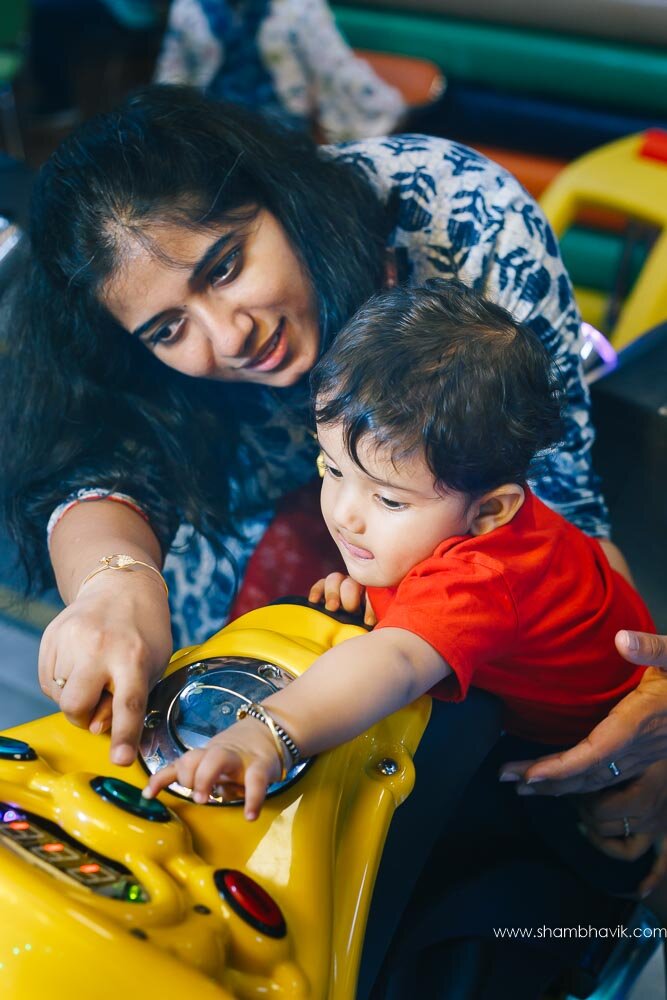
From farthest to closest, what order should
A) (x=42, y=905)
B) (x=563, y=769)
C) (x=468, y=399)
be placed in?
(x=563, y=769)
(x=468, y=399)
(x=42, y=905)

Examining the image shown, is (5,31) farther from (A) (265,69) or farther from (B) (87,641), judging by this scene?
(B) (87,641)

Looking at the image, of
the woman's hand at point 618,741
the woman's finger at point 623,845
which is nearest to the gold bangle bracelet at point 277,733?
the woman's hand at point 618,741

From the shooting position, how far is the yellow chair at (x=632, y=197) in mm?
1453

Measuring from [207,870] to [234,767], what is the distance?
57 mm

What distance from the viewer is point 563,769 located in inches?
28.8

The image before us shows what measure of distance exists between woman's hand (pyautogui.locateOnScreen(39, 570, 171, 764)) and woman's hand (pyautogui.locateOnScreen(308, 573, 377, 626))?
10 cm

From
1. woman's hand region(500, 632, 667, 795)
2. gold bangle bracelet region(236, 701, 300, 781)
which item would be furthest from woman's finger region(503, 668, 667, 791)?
gold bangle bracelet region(236, 701, 300, 781)

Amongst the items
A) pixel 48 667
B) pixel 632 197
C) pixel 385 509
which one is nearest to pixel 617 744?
pixel 385 509

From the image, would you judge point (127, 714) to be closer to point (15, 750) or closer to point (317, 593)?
point (15, 750)

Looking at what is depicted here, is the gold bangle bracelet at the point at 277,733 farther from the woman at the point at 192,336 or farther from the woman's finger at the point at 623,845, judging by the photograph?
the woman's finger at the point at 623,845

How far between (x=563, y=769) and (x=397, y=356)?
0.31 metres

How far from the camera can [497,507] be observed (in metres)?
0.65

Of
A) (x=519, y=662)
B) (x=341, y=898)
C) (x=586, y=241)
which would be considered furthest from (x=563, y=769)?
(x=586, y=241)

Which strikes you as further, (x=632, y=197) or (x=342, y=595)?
(x=632, y=197)
